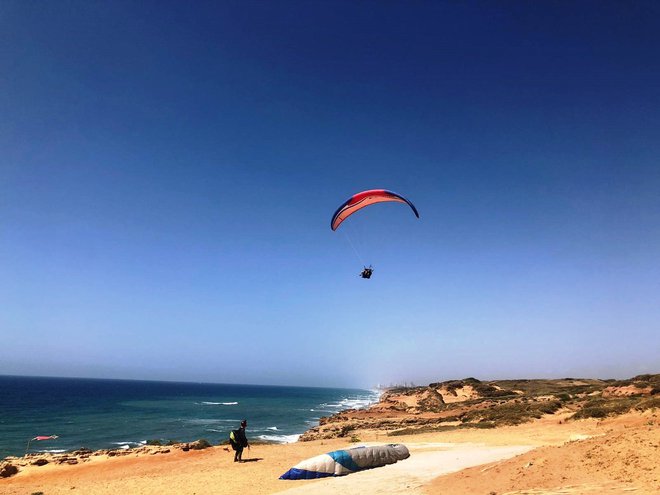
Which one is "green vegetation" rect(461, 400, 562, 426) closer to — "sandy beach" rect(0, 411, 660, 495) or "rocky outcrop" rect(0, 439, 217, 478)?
"sandy beach" rect(0, 411, 660, 495)

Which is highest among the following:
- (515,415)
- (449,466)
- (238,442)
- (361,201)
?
(361,201)

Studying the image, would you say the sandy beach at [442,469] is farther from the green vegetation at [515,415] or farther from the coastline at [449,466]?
the green vegetation at [515,415]

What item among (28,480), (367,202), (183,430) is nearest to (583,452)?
(367,202)

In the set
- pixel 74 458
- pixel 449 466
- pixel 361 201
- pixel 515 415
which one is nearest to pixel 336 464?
A: pixel 449 466

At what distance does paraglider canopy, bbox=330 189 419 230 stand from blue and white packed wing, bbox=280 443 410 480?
1370 centimetres

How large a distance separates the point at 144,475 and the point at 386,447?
12341 mm

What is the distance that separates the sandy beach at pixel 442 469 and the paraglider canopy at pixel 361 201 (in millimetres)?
13983

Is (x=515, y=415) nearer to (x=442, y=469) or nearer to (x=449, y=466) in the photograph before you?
(x=449, y=466)

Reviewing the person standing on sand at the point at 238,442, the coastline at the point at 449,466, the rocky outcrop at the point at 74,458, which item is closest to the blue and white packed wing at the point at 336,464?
the coastline at the point at 449,466

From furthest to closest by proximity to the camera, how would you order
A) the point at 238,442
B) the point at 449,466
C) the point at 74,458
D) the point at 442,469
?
the point at 74,458, the point at 238,442, the point at 449,466, the point at 442,469

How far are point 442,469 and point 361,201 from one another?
1563 cm

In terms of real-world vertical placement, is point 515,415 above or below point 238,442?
below

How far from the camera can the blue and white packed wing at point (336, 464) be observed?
14.7 m

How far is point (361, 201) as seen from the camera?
24.7 metres
